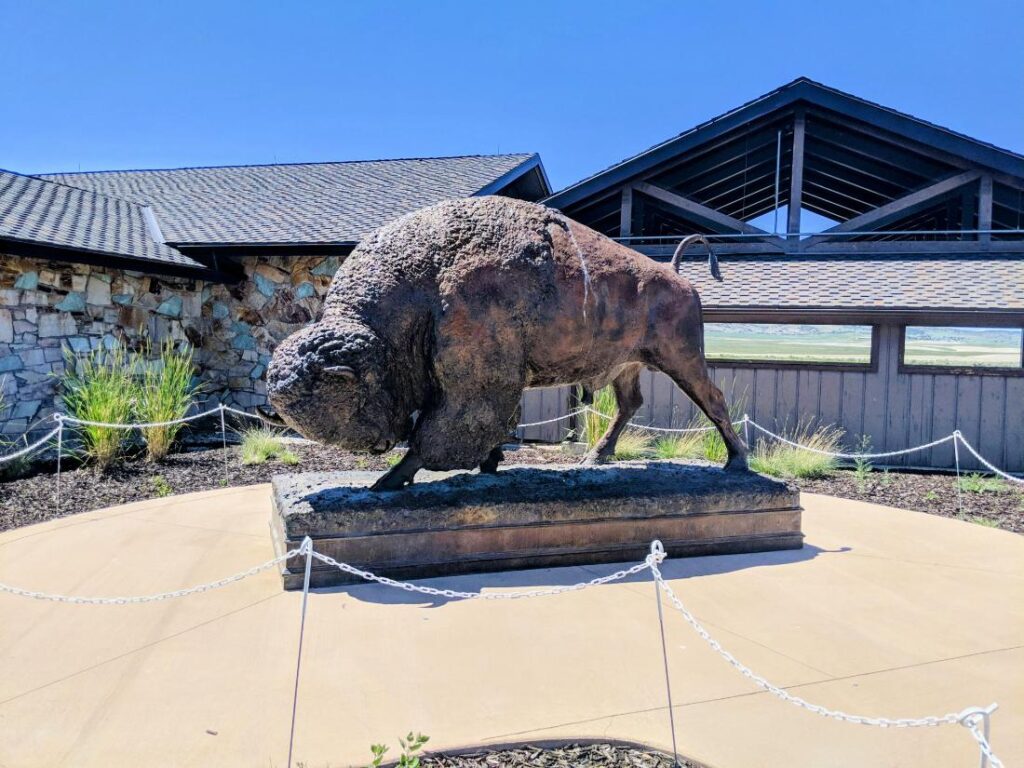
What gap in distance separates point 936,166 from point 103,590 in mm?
11064

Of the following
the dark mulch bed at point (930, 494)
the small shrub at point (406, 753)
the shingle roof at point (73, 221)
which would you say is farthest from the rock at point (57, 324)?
the dark mulch bed at point (930, 494)

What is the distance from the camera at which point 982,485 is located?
7.63 metres

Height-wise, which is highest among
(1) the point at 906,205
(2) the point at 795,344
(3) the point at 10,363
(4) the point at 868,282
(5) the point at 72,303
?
(1) the point at 906,205

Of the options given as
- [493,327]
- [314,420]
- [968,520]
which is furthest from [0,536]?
[968,520]

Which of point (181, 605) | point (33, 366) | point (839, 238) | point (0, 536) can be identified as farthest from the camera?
point (839, 238)

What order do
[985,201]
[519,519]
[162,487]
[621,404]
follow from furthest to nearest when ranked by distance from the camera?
[985,201]
[162,487]
[621,404]
[519,519]

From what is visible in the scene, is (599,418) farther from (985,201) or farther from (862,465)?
(985,201)

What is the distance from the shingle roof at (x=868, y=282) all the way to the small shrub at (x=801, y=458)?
1687 millimetres

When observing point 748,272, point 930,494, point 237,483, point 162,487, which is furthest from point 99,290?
point 930,494

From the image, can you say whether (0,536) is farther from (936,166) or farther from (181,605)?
(936,166)

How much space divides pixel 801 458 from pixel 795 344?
218 centimetres

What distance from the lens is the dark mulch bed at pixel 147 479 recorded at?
6.39 meters

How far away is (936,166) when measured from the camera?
10047mm

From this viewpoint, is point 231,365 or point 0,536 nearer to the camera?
point 0,536
